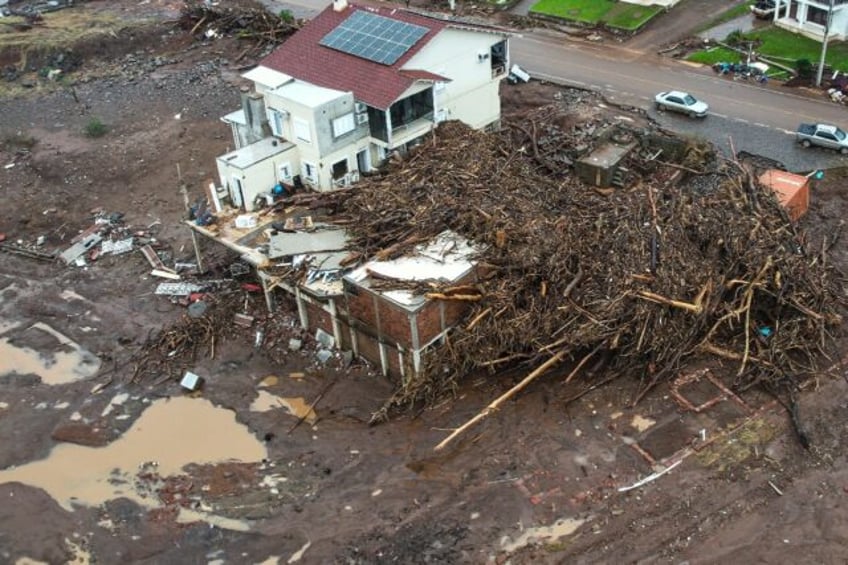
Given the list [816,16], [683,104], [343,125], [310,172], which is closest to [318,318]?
[310,172]

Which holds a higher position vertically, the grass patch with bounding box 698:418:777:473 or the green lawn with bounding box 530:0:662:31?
the green lawn with bounding box 530:0:662:31

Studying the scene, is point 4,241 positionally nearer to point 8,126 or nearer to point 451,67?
point 8,126

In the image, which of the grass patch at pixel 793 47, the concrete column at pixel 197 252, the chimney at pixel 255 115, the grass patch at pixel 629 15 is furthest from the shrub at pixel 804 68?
the concrete column at pixel 197 252

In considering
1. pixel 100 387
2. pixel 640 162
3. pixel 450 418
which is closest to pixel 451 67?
pixel 640 162

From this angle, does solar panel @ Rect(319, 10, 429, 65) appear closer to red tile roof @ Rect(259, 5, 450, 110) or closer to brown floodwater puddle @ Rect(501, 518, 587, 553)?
A: red tile roof @ Rect(259, 5, 450, 110)

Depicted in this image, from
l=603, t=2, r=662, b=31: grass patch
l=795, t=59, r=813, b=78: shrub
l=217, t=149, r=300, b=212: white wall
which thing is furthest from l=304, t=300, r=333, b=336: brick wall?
l=603, t=2, r=662, b=31: grass patch

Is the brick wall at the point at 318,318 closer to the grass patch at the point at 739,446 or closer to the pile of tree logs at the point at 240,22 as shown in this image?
the grass patch at the point at 739,446
